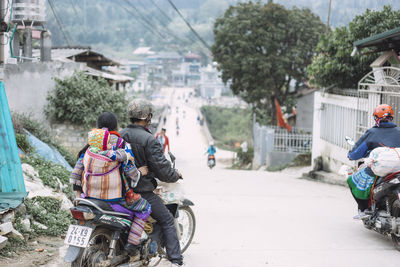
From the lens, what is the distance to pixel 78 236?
3492mm

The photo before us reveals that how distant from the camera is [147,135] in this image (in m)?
3.97

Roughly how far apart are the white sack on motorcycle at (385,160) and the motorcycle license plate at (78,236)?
10.6 feet

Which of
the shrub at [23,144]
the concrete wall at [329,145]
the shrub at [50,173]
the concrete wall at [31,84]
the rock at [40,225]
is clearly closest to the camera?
the rock at [40,225]

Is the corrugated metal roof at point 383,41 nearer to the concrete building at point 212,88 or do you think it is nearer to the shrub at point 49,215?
the shrub at point 49,215

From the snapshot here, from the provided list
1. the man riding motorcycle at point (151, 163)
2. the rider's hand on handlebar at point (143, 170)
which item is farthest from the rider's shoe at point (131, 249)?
the rider's hand on handlebar at point (143, 170)

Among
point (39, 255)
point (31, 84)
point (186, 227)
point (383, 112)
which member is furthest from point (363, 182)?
point (31, 84)

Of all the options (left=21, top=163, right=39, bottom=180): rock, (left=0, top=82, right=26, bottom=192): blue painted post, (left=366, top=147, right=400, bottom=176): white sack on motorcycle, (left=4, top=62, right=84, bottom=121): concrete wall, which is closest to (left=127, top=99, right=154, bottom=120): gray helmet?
(left=0, top=82, right=26, bottom=192): blue painted post

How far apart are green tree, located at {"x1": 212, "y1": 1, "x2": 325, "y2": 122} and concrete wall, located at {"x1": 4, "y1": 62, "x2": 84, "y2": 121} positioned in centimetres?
1395

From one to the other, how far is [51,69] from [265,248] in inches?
423

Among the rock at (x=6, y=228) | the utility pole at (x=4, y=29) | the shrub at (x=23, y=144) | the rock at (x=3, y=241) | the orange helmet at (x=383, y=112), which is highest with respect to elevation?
the utility pole at (x=4, y=29)

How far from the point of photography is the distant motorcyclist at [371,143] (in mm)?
5434

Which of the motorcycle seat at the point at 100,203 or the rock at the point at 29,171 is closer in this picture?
the motorcycle seat at the point at 100,203

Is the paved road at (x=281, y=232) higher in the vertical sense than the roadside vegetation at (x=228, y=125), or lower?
higher

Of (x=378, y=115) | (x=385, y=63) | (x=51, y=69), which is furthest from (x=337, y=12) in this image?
(x=378, y=115)
